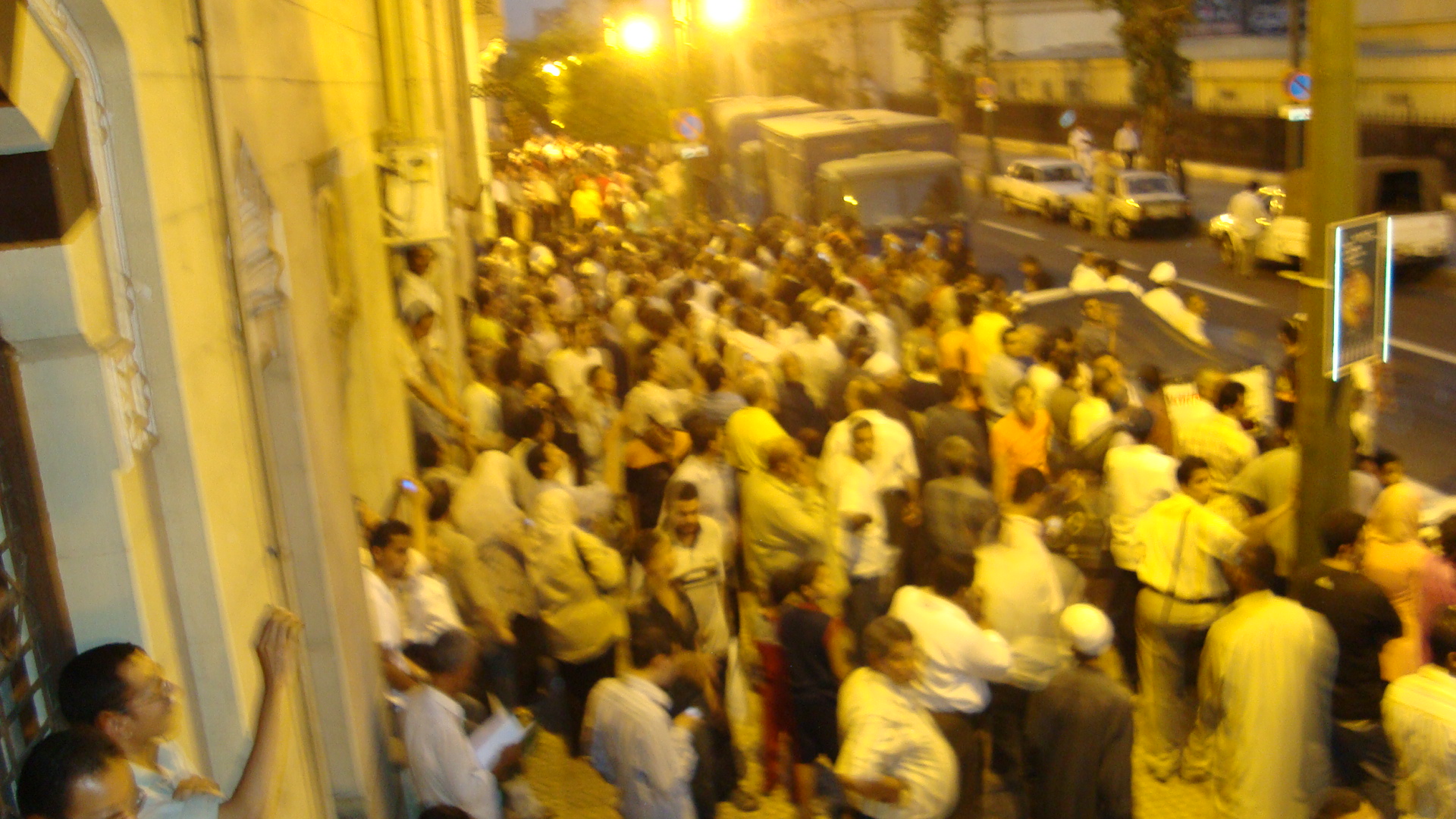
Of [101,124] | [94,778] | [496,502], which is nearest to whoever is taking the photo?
[94,778]

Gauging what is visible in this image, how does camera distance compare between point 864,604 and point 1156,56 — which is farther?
point 1156,56

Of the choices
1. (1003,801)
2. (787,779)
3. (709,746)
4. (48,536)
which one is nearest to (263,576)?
(48,536)

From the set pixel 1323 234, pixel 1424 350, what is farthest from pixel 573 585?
pixel 1424 350

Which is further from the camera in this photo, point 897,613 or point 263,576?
point 897,613

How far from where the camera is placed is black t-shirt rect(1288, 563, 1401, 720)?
562 cm

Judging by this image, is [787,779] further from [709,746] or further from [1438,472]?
[1438,472]

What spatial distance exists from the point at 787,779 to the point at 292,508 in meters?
2.77

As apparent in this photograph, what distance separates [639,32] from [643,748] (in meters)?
24.8

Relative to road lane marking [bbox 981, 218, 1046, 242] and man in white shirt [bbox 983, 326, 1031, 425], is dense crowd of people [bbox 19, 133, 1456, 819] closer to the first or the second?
man in white shirt [bbox 983, 326, 1031, 425]

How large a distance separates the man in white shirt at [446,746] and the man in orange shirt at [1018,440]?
4207 millimetres

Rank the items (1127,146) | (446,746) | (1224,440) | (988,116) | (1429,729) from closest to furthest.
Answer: (1429,729) → (446,746) → (1224,440) → (1127,146) → (988,116)

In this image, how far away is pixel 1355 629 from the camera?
223 inches

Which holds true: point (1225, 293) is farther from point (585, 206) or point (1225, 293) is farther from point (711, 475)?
point (711, 475)

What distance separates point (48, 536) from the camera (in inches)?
134
